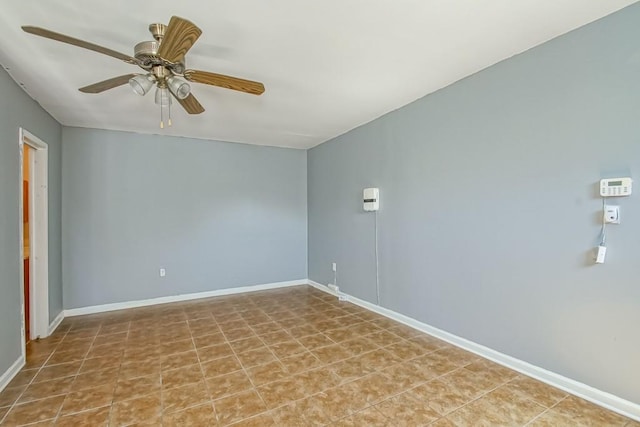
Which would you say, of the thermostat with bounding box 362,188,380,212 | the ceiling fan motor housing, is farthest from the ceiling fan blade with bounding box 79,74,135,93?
the thermostat with bounding box 362,188,380,212

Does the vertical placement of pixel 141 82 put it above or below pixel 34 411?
above

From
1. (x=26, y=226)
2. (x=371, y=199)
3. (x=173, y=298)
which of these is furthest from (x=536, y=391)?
(x=26, y=226)

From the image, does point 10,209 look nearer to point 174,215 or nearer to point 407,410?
point 174,215

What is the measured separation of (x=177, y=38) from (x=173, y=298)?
155 inches

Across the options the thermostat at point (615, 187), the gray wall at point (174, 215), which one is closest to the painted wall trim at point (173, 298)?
the gray wall at point (174, 215)

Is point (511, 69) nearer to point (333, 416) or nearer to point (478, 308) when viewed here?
point (478, 308)

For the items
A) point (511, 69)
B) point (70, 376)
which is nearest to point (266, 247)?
point (70, 376)

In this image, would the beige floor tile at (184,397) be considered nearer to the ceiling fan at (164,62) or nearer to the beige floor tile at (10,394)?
the beige floor tile at (10,394)

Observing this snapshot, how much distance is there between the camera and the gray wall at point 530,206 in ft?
6.44

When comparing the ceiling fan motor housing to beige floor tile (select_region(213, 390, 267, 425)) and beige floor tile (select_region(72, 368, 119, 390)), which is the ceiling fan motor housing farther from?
beige floor tile (select_region(72, 368, 119, 390))

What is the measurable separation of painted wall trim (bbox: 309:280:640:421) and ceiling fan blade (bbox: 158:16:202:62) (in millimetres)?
3136

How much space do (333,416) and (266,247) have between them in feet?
11.6

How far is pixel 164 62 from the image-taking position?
1.91 m

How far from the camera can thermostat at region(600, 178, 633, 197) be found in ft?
6.26
